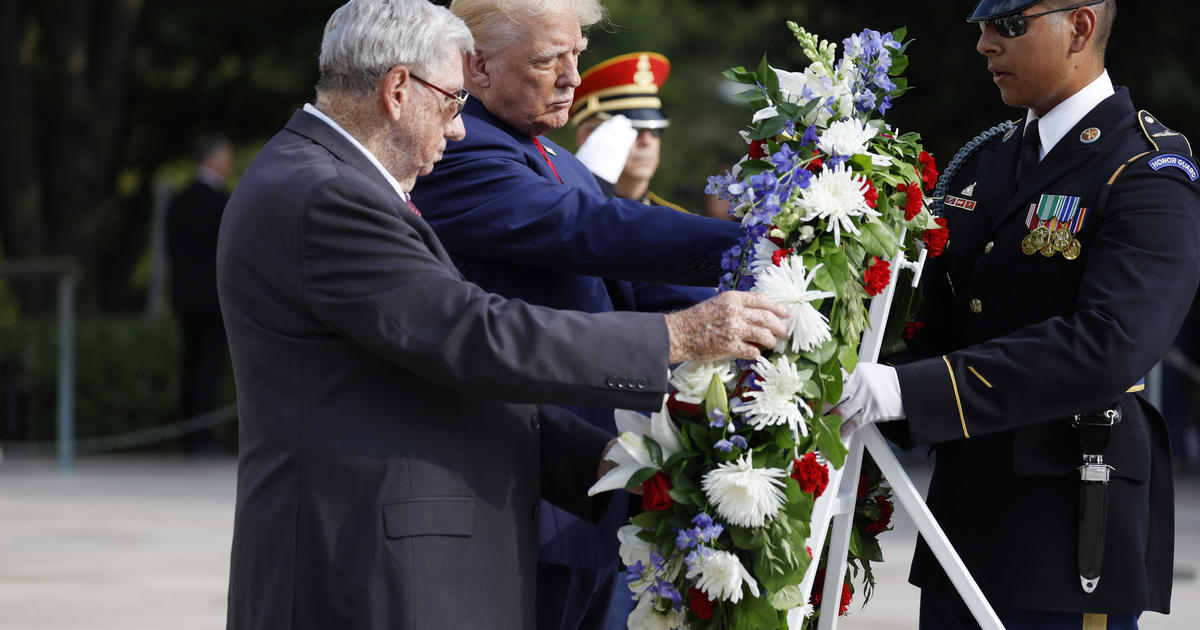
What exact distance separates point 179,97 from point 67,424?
629 centimetres

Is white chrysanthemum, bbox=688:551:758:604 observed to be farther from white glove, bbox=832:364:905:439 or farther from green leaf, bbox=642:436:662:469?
white glove, bbox=832:364:905:439

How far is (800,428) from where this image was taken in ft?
8.86

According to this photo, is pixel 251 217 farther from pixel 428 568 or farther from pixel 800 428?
pixel 800 428

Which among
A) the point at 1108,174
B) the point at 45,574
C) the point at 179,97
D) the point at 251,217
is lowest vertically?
the point at 45,574

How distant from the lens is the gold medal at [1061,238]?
2.91 meters

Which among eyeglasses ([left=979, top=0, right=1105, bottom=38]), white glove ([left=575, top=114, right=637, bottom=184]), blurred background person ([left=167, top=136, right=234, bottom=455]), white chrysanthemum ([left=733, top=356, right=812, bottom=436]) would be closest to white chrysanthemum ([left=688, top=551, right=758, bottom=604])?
white chrysanthemum ([left=733, top=356, right=812, bottom=436])

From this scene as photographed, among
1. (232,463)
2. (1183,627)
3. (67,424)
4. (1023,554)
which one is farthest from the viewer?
(232,463)

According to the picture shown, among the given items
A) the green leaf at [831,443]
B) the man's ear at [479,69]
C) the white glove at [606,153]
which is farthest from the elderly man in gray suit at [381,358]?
the white glove at [606,153]

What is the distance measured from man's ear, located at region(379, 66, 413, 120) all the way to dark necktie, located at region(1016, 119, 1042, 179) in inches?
51.8

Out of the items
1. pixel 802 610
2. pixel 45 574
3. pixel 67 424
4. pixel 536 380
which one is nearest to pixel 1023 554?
pixel 802 610

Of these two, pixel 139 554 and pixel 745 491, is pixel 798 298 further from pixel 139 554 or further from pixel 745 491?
pixel 139 554

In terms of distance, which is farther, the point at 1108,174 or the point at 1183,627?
the point at 1183,627

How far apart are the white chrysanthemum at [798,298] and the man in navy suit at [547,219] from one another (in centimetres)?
33

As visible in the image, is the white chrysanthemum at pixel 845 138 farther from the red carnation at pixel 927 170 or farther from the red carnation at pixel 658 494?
the red carnation at pixel 658 494
